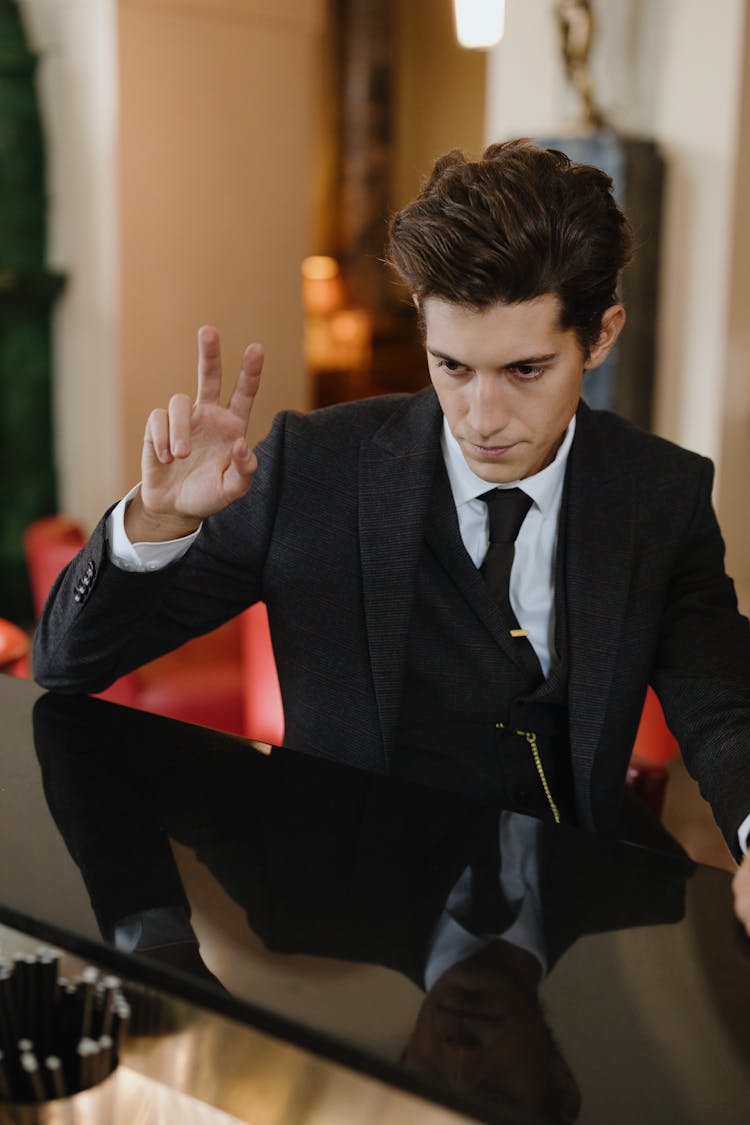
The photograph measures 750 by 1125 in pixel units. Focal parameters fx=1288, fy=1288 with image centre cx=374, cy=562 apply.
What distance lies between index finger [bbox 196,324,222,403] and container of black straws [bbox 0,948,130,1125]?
2.18ft

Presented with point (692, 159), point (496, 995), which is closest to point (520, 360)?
point (496, 995)

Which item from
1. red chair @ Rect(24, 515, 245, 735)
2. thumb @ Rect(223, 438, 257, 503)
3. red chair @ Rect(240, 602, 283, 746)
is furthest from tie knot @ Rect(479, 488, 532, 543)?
red chair @ Rect(24, 515, 245, 735)

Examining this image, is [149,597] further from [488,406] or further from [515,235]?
[515,235]

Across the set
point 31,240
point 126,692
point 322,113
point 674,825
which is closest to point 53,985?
point 126,692

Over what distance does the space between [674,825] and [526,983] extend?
2.72 metres

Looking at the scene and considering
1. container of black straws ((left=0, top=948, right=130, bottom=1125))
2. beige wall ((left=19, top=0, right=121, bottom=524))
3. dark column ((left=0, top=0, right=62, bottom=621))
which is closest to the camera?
container of black straws ((left=0, top=948, right=130, bottom=1125))

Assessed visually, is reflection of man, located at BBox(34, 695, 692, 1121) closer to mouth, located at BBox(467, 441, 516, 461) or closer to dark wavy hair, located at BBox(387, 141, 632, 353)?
mouth, located at BBox(467, 441, 516, 461)

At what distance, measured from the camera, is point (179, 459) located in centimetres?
154

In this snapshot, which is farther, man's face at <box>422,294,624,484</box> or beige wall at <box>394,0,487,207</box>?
beige wall at <box>394,0,487,207</box>

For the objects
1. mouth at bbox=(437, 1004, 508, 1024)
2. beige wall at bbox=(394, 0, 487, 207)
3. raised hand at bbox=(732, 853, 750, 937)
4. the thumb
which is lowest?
raised hand at bbox=(732, 853, 750, 937)

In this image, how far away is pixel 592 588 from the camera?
175 centimetres

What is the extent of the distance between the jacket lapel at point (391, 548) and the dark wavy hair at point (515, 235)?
0.87ft

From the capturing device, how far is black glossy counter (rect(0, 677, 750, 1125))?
860 millimetres

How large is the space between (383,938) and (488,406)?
2.38 feet
